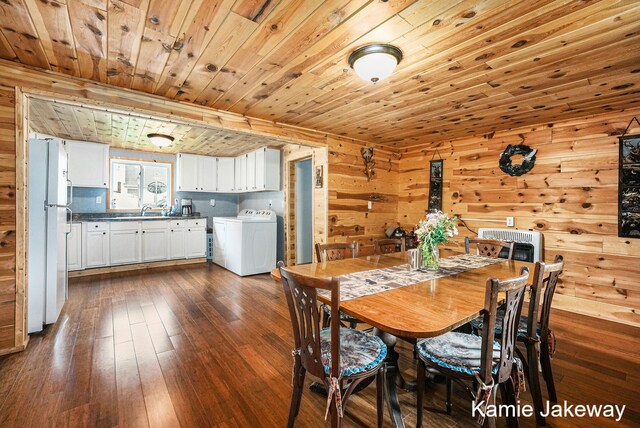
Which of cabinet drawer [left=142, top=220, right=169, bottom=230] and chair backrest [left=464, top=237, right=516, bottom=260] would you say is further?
cabinet drawer [left=142, top=220, right=169, bottom=230]

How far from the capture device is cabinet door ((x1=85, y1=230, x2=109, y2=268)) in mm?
4770

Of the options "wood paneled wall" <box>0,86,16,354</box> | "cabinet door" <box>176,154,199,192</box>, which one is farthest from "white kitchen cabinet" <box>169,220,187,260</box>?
"wood paneled wall" <box>0,86,16,354</box>

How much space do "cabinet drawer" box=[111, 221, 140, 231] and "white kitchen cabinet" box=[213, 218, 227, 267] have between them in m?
1.31

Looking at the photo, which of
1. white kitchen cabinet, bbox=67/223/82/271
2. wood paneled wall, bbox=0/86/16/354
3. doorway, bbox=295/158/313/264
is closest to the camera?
wood paneled wall, bbox=0/86/16/354

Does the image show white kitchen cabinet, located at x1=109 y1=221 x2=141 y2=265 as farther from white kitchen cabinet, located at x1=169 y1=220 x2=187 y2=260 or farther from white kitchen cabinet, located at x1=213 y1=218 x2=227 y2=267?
white kitchen cabinet, located at x1=213 y1=218 x2=227 y2=267

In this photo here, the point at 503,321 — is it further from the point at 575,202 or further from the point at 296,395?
the point at 575,202

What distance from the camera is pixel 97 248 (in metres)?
4.86

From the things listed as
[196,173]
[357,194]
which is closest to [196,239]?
[196,173]

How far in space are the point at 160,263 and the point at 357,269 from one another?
15.2 ft

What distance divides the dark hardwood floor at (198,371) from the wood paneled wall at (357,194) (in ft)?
5.02

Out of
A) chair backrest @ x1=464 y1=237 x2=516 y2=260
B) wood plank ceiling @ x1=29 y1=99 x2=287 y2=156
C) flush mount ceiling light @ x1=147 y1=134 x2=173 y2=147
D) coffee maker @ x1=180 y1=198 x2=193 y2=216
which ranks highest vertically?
wood plank ceiling @ x1=29 y1=99 x2=287 y2=156

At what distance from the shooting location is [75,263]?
462cm

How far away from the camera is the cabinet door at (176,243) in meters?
5.55

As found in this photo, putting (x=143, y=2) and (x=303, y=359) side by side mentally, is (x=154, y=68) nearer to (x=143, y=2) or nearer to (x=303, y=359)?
(x=143, y=2)
